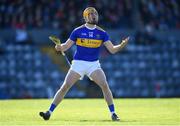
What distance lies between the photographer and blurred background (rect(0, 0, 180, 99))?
115ft

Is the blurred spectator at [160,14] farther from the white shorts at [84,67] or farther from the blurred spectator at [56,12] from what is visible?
the white shorts at [84,67]

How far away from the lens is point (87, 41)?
18438mm

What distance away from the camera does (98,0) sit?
37.3 m

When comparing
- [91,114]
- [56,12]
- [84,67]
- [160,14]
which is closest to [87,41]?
[84,67]

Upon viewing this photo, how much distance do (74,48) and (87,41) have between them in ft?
55.2

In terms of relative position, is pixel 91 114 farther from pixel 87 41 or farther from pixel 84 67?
pixel 87 41

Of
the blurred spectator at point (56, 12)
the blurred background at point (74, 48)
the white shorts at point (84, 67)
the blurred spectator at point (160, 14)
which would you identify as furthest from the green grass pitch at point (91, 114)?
the blurred spectator at point (160, 14)

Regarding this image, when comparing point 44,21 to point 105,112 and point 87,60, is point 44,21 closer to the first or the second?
point 105,112

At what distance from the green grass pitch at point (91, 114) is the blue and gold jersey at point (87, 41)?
1.43m

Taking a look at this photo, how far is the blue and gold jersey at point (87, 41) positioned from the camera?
18.4 m

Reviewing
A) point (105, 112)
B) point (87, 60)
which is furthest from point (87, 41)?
point (105, 112)

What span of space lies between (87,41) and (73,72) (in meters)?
0.78

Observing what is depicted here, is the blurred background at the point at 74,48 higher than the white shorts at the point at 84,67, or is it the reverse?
the white shorts at the point at 84,67

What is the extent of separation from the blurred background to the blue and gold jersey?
1561 cm
